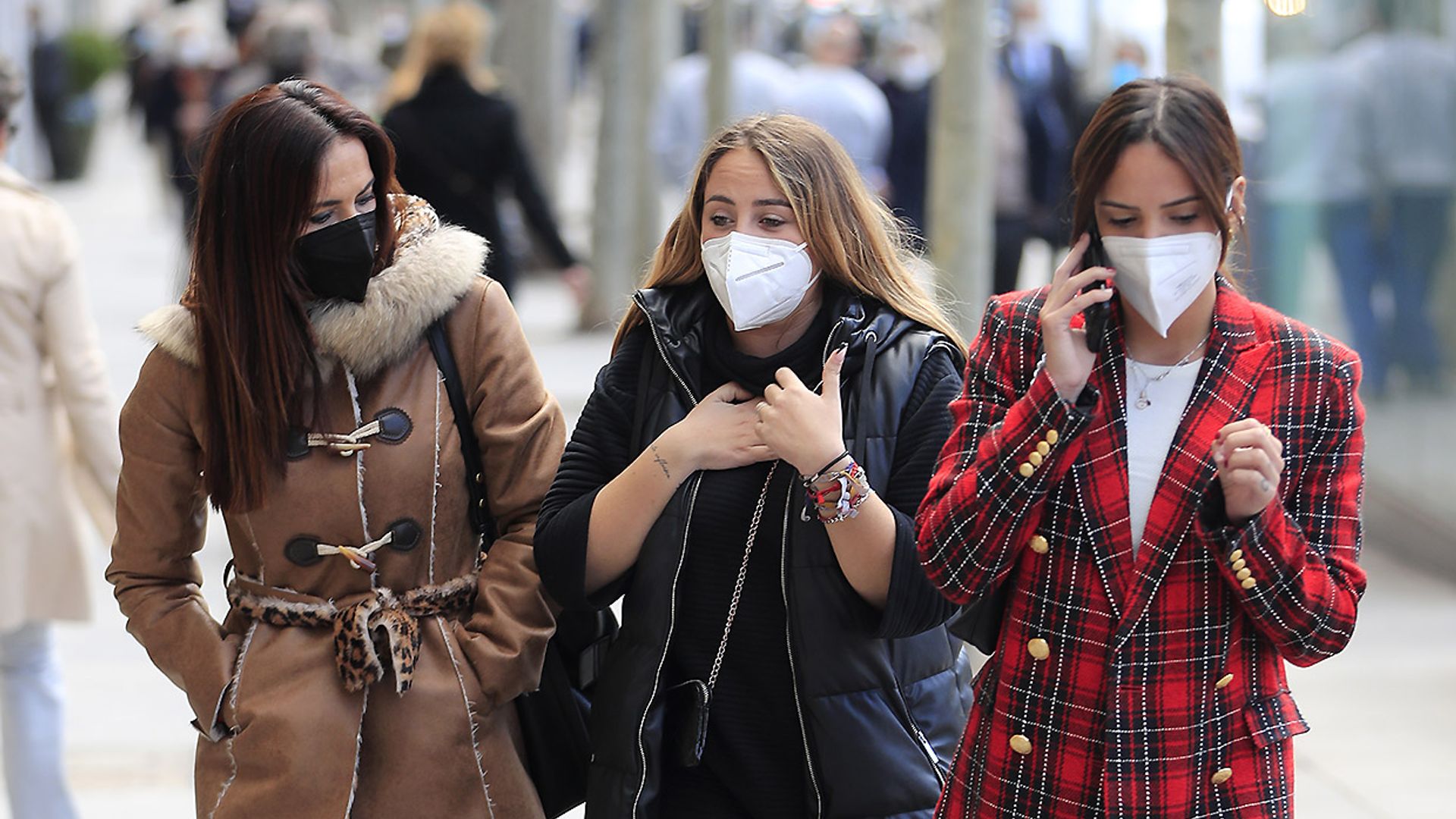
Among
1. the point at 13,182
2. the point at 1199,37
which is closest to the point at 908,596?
the point at 13,182

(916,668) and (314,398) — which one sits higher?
(314,398)

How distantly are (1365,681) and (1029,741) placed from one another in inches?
166

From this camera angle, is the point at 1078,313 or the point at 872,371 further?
the point at 872,371

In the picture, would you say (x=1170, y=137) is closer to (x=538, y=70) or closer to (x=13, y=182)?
(x=13, y=182)

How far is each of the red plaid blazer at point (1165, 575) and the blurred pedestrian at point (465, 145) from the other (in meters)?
4.89

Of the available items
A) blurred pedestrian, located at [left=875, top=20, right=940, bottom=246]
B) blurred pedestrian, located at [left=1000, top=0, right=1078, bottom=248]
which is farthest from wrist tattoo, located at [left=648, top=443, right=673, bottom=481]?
blurred pedestrian, located at [left=875, top=20, right=940, bottom=246]

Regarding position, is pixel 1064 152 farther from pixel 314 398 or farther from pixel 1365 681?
pixel 314 398

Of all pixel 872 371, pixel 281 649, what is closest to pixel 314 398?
pixel 281 649

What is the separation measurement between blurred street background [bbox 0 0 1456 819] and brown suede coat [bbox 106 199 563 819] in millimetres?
508

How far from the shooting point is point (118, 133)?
131 feet

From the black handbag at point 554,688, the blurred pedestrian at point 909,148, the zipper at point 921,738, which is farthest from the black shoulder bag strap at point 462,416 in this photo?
the blurred pedestrian at point 909,148

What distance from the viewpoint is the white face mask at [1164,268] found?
2510 mm

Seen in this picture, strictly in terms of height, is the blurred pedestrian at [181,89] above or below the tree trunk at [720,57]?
below

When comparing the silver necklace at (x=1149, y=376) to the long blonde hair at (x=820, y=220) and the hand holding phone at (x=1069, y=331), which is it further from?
the long blonde hair at (x=820, y=220)
